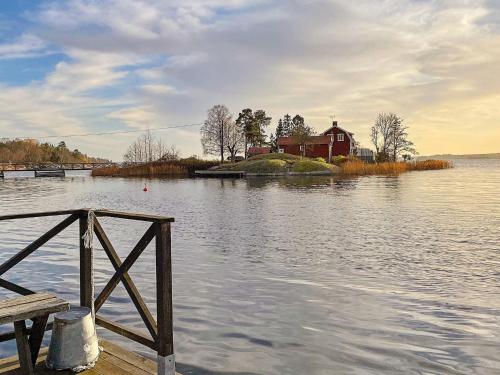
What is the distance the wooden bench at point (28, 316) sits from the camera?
4.69 meters

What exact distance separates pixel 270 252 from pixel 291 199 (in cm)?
1992

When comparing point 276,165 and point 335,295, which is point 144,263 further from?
point 276,165

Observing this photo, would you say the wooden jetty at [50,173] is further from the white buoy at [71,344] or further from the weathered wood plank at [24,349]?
the weathered wood plank at [24,349]

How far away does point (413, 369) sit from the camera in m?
6.41

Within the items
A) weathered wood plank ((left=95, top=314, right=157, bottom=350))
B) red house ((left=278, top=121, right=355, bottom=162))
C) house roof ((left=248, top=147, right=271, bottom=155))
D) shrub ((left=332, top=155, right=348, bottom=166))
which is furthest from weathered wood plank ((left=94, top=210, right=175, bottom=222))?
house roof ((left=248, top=147, right=271, bottom=155))

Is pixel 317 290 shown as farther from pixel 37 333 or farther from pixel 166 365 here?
pixel 37 333

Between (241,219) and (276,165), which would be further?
(276,165)

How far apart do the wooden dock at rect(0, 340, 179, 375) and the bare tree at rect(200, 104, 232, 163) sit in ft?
341

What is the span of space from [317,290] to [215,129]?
102 metres

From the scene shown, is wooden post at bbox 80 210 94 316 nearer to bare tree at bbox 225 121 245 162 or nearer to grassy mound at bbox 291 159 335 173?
grassy mound at bbox 291 159 335 173

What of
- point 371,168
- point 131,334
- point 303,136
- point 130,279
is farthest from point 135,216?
point 303,136

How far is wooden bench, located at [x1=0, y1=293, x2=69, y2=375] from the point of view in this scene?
15.4 ft

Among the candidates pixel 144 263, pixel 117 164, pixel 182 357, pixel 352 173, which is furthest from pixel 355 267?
pixel 117 164

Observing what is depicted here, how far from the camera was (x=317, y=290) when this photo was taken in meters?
10.5
